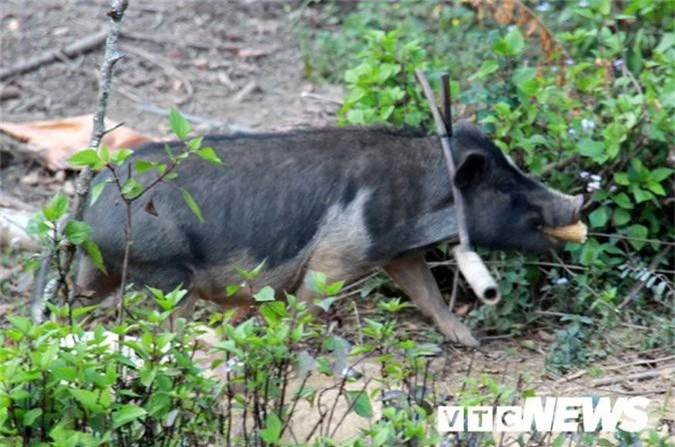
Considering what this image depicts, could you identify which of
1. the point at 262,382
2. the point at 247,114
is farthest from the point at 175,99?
the point at 262,382

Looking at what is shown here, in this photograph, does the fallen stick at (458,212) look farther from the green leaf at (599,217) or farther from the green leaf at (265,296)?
the green leaf at (265,296)

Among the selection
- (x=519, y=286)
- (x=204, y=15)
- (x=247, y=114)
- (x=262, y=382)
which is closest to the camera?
(x=262, y=382)

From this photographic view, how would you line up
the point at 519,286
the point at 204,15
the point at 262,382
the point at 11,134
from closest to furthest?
the point at 262,382, the point at 519,286, the point at 11,134, the point at 204,15

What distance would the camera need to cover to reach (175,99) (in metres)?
10.8

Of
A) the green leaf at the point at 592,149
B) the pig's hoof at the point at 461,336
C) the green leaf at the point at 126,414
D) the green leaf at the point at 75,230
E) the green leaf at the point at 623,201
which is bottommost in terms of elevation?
the pig's hoof at the point at 461,336

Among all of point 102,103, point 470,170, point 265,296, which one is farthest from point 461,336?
point 265,296

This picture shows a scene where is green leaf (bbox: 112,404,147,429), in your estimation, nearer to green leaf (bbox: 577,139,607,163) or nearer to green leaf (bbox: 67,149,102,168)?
green leaf (bbox: 67,149,102,168)

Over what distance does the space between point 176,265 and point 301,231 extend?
2.20 feet

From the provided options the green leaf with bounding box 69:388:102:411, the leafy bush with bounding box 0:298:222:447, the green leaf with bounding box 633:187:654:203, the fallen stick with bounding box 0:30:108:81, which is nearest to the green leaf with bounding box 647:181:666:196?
the green leaf with bounding box 633:187:654:203

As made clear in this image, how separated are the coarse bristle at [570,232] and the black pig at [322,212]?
Result: 5cm

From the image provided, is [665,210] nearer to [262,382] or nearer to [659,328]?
[659,328]

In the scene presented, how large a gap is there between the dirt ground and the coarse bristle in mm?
2025

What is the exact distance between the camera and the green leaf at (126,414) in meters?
4.80

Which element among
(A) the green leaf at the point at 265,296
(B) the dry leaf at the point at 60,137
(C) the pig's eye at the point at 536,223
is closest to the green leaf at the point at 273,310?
(A) the green leaf at the point at 265,296
